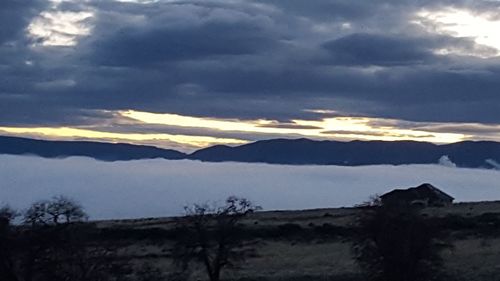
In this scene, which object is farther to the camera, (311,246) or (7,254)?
(311,246)

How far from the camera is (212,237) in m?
46.3

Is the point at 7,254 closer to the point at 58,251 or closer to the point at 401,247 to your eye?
the point at 58,251

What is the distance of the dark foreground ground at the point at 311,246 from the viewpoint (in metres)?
48.9

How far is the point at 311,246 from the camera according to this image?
6444 centimetres

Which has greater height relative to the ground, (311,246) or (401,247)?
(401,247)

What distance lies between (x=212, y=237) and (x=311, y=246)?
19079 mm

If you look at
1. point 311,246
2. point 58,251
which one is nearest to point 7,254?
point 58,251

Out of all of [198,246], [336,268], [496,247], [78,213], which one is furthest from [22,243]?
[496,247]

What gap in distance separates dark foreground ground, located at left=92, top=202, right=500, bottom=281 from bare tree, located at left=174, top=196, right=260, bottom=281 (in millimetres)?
2529

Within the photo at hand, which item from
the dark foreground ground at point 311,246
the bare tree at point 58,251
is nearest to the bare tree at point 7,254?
the bare tree at point 58,251

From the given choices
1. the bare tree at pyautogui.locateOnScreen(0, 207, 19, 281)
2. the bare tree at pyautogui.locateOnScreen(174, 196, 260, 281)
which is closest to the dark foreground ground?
the bare tree at pyautogui.locateOnScreen(174, 196, 260, 281)

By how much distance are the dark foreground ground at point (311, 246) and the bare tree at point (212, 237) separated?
2529 mm

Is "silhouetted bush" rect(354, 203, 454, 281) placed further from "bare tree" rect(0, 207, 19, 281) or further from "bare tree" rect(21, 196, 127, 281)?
"bare tree" rect(0, 207, 19, 281)

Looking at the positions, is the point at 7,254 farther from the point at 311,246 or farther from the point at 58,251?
the point at 311,246
